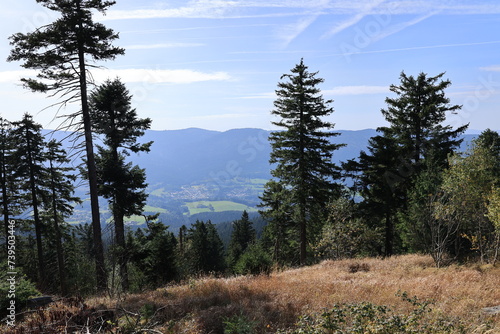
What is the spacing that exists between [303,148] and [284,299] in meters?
14.7

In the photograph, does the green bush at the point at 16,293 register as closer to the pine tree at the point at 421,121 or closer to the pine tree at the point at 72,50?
the pine tree at the point at 72,50

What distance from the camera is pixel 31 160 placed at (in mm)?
21250

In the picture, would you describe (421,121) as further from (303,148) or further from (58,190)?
(58,190)

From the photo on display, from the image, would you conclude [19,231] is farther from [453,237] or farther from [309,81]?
[453,237]

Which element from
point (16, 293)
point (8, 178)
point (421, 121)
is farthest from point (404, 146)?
point (8, 178)

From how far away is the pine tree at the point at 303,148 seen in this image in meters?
22.0

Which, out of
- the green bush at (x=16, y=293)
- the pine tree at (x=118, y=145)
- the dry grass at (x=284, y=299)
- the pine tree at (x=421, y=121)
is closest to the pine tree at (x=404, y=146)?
the pine tree at (x=421, y=121)

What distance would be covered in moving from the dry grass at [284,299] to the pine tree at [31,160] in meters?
15.6

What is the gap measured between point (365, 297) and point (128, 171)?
51.5 feet

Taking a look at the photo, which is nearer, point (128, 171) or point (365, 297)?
point (365, 297)

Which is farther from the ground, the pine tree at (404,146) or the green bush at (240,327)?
the pine tree at (404,146)

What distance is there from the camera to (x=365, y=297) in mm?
8820

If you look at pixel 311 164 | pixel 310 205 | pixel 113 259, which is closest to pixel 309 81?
pixel 311 164

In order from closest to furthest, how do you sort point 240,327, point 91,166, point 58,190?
point 240,327, point 91,166, point 58,190
